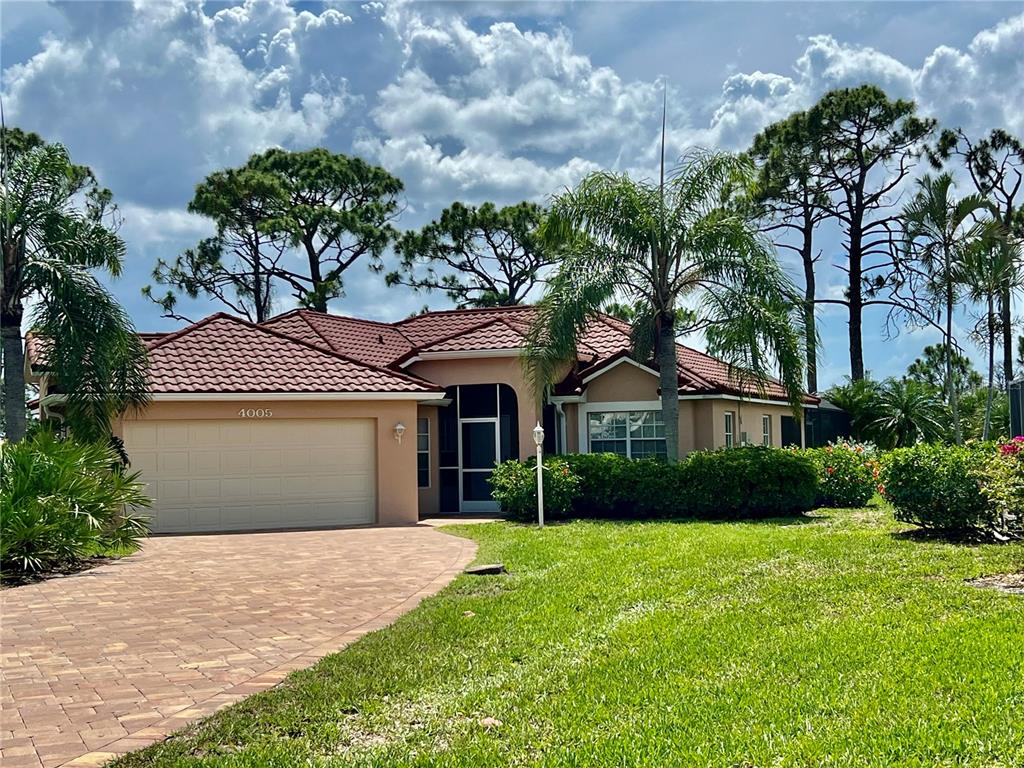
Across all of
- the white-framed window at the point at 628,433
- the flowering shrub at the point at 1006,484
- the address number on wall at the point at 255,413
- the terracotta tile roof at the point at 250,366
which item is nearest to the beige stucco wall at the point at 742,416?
the white-framed window at the point at 628,433

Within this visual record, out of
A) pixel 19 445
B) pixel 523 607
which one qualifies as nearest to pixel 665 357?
pixel 523 607

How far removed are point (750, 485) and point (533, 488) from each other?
421 centimetres

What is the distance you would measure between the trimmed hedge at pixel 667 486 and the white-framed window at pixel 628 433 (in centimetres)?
265

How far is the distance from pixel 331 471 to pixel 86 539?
6.35 metres

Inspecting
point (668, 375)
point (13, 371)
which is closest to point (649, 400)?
point (668, 375)

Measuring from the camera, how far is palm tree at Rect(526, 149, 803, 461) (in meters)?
18.5

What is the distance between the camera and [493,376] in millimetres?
21562

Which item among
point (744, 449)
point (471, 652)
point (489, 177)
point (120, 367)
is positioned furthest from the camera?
point (489, 177)

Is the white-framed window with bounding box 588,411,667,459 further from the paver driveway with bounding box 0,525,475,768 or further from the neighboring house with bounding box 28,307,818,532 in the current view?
the paver driveway with bounding box 0,525,475,768

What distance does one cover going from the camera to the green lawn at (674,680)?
208 inches

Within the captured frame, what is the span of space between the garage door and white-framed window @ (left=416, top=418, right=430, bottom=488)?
2.39m

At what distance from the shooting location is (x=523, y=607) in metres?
Answer: 9.42

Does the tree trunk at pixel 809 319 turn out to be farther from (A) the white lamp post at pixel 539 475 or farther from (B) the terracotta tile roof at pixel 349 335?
(B) the terracotta tile roof at pixel 349 335

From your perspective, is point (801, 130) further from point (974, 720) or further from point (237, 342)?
point (974, 720)
